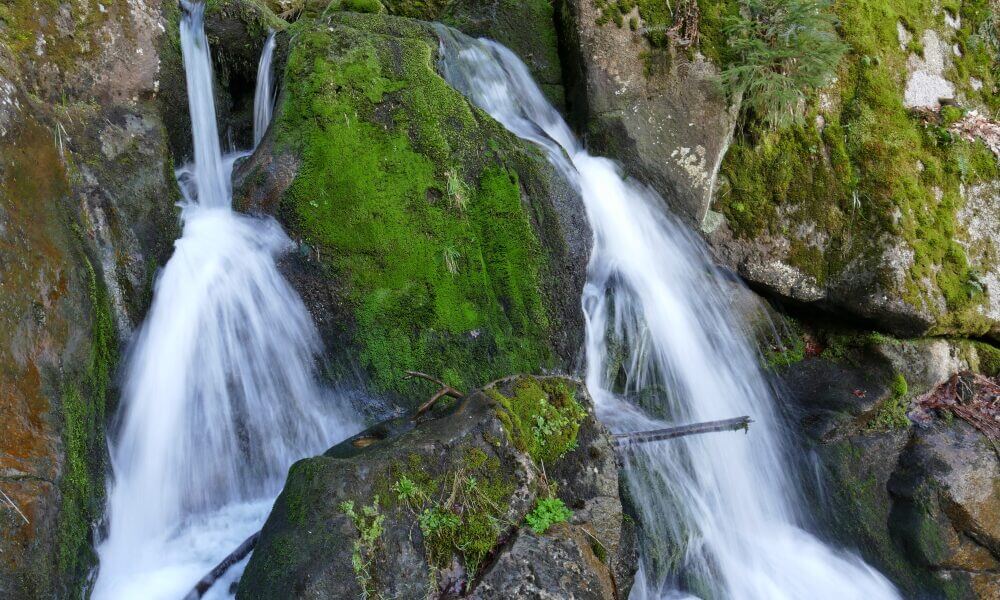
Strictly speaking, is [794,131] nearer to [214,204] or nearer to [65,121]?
[214,204]

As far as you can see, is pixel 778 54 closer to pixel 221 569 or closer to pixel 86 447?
pixel 221 569

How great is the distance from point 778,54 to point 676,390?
10.9 feet

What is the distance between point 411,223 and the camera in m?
4.43

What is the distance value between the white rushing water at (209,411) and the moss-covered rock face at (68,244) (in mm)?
206

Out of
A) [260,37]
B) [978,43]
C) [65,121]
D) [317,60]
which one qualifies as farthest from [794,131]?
[65,121]

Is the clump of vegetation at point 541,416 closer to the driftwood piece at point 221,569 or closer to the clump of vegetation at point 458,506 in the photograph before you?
the clump of vegetation at point 458,506

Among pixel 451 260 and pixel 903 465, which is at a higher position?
pixel 451 260

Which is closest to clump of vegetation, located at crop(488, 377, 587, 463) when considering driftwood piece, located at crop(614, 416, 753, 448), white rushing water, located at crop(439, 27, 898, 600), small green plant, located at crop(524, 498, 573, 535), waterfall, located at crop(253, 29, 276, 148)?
small green plant, located at crop(524, 498, 573, 535)

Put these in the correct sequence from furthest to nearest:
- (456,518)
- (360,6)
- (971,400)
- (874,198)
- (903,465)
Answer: (360,6)
(874,198)
(971,400)
(903,465)
(456,518)

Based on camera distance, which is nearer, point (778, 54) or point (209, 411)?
point (209, 411)

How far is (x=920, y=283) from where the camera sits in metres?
5.68

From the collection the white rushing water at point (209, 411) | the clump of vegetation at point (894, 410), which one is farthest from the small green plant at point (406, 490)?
the clump of vegetation at point (894, 410)

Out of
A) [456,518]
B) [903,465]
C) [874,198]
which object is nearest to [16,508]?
[456,518]

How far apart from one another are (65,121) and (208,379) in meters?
1.87
